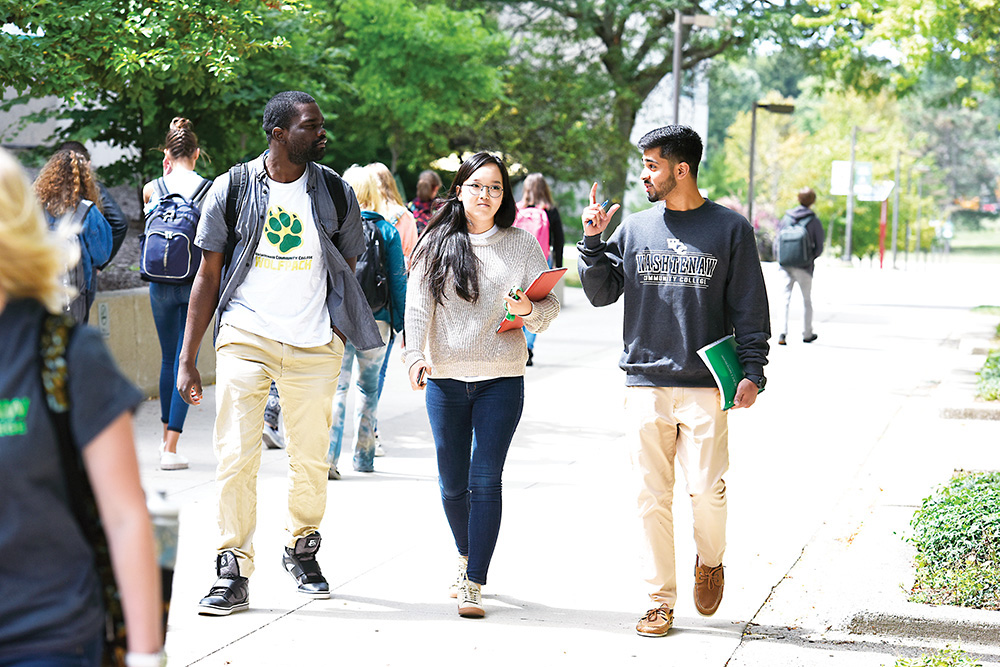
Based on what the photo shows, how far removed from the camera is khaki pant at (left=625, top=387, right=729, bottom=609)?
14.9 feet

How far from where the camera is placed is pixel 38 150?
11922 millimetres

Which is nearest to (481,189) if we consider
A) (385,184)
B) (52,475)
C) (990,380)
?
(385,184)

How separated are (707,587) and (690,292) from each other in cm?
116

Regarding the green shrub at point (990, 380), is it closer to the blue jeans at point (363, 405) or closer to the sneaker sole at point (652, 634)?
the blue jeans at point (363, 405)

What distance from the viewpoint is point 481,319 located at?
475cm

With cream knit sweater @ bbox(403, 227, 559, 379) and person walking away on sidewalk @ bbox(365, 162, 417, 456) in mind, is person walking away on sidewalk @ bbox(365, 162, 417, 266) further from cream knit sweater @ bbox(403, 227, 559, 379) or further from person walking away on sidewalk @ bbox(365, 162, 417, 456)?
cream knit sweater @ bbox(403, 227, 559, 379)

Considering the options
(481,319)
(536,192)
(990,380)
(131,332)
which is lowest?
(990,380)

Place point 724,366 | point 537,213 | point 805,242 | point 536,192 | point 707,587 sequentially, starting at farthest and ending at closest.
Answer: point 805,242 → point 536,192 → point 537,213 → point 707,587 → point 724,366

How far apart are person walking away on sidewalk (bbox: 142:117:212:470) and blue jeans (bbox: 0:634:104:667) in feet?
17.5

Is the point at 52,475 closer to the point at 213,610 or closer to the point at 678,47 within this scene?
the point at 213,610

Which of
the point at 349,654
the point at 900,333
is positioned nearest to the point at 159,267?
the point at 349,654

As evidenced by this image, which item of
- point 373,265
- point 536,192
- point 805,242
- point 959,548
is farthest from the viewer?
point 805,242

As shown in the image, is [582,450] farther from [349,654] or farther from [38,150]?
[38,150]

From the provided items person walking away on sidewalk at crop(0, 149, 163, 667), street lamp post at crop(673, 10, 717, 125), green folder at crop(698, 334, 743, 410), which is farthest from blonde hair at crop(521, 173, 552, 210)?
person walking away on sidewalk at crop(0, 149, 163, 667)
